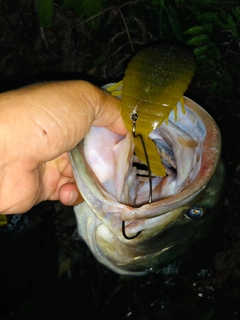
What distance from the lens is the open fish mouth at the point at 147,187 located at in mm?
1774

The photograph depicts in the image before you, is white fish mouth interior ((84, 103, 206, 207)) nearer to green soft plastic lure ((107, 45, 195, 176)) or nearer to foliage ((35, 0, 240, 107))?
green soft plastic lure ((107, 45, 195, 176))

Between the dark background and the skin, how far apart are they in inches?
43.6

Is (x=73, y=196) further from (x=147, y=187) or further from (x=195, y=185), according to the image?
(x=195, y=185)

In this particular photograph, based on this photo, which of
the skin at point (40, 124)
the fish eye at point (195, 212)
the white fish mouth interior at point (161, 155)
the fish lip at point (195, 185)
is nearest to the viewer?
the skin at point (40, 124)

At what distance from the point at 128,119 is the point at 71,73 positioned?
1.82 meters

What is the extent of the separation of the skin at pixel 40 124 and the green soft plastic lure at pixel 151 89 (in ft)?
0.33

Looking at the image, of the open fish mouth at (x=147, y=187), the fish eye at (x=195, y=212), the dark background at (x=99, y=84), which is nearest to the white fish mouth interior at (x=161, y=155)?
the open fish mouth at (x=147, y=187)

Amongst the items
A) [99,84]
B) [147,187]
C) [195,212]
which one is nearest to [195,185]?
[195,212]

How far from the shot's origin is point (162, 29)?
3.12m

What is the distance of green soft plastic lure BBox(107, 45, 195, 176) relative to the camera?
1775 millimetres

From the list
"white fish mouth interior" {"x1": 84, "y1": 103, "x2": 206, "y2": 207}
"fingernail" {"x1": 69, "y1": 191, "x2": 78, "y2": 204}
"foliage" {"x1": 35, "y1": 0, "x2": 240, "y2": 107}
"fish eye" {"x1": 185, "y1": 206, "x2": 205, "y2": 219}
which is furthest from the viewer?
"foliage" {"x1": 35, "y1": 0, "x2": 240, "y2": 107}

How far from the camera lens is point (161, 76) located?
1.85 m

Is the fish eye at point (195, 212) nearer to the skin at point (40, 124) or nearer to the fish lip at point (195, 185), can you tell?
the fish lip at point (195, 185)

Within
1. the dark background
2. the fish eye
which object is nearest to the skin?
the fish eye
